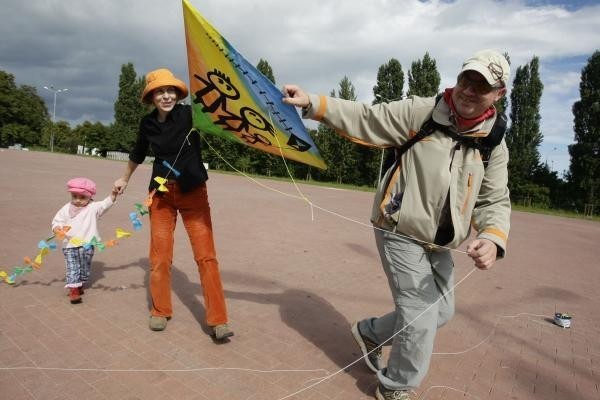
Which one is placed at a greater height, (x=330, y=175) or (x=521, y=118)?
(x=521, y=118)

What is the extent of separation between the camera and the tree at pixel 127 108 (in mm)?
48219

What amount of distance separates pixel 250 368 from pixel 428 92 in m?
31.5

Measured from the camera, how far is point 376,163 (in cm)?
3262

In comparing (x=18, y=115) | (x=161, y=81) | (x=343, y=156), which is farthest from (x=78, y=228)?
(x=18, y=115)

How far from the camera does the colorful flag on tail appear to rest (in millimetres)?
2885

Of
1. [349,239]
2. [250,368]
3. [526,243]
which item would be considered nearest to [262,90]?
[250,368]

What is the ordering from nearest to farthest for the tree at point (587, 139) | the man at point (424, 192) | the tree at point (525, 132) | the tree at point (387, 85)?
the man at point (424, 192)
the tree at point (587, 139)
the tree at point (525, 132)
the tree at point (387, 85)

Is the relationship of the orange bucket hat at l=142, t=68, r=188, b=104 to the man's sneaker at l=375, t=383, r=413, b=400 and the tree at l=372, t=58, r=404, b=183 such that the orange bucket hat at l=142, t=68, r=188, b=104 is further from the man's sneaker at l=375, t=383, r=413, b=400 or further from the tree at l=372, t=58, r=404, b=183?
the tree at l=372, t=58, r=404, b=183

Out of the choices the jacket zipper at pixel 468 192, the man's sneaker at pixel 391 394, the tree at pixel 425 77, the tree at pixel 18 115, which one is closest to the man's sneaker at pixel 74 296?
the man's sneaker at pixel 391 394

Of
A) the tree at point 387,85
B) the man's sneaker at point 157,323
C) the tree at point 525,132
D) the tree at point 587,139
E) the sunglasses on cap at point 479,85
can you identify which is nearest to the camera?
the sunglasses on cap at point 479,85

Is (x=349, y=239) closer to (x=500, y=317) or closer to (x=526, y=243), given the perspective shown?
(x=500, y=317)

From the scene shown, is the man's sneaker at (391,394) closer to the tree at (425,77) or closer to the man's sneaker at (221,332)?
the man's sneaker at (221,332)

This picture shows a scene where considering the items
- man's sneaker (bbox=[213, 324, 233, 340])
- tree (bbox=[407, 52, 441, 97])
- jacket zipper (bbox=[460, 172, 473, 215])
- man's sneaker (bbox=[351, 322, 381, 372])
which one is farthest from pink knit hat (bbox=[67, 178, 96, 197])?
tree (bbox=[407, 52, 441, 97])

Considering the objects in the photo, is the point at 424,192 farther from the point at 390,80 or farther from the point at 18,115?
the point at 18,115
